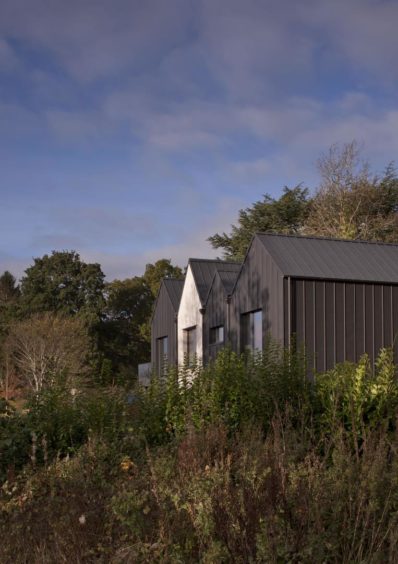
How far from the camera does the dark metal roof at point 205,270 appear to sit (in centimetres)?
2598

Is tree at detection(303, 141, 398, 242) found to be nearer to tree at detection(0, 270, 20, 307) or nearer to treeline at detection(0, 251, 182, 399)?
treeline at detection(0, 251, 182, 399)

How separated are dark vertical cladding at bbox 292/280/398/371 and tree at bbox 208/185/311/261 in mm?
20275

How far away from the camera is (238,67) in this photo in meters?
9.07

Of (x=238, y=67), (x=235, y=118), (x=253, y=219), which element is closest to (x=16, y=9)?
(x=238, y=67)

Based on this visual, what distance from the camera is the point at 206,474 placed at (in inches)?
209

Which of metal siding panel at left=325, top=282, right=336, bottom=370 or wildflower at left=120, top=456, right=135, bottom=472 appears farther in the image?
metal siding panel at left=325, top=282, right=336, bottom=370

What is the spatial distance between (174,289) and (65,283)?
19.9 meters

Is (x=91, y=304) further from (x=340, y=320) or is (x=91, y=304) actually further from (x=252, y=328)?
(x=340, y=320)

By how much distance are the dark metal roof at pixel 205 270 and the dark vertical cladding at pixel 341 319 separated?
6.70 metres

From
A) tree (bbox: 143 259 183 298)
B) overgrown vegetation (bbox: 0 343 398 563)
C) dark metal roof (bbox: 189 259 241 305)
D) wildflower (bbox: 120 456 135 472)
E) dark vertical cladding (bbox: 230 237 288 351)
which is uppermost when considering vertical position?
tree (bbox: 143 259 183 298)

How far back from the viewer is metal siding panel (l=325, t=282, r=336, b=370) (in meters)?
18.8

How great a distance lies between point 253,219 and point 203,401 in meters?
33.1

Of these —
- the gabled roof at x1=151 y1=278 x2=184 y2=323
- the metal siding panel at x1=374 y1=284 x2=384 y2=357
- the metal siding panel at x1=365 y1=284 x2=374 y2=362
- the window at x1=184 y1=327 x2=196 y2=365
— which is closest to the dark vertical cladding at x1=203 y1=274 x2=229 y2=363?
the window at x1=184 y1=327 x2=196 y2=365

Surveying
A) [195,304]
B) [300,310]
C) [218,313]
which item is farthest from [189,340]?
[300,310]
